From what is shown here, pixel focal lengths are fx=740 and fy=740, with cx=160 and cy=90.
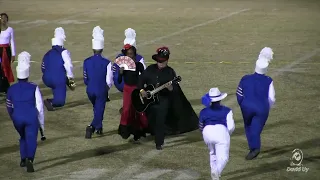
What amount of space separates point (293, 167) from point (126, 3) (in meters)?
26.4

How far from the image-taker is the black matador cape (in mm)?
13414

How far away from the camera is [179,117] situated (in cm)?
A: 1355

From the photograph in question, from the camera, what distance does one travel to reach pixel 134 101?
42.1 ft

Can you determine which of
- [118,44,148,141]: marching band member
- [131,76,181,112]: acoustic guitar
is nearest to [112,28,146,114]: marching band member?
[118,44,148,141]: marching band member

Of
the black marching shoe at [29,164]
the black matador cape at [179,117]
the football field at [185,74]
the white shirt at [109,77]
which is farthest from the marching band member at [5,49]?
the black marching shoe at [29,164]

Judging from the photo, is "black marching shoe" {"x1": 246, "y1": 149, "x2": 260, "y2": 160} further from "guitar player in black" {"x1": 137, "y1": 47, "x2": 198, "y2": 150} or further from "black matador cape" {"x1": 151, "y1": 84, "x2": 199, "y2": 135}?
"black matador cape" {"x1": 151, "y1": 84, "x2": 199, "y2": 135}

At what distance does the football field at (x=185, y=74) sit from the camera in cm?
1191

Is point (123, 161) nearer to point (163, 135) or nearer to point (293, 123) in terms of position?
point (163, 135)

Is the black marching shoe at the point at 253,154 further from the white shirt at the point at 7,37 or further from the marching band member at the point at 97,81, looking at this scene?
the white shirt at the point at 7,37

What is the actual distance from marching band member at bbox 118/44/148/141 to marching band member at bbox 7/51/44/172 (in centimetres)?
206

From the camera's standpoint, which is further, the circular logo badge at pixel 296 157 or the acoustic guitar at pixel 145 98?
the acoustic guitar at pixel 145 98

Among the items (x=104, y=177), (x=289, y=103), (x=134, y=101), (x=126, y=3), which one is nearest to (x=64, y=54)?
(x=134, y=101)

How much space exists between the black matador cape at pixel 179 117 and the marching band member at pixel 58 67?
2364mm

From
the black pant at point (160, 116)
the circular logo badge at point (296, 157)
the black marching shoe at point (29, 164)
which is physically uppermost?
the black pant at point (160, 116)
